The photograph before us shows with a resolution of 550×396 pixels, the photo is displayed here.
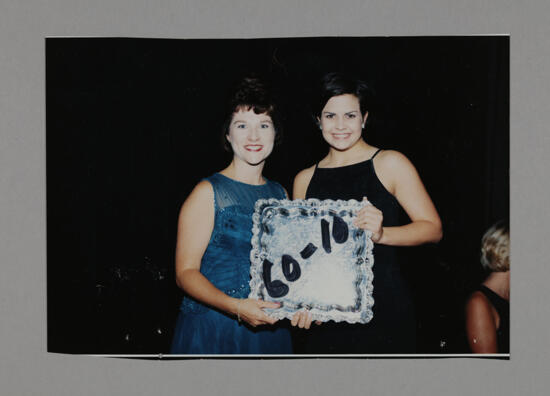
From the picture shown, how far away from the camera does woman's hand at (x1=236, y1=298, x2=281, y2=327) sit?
172cm

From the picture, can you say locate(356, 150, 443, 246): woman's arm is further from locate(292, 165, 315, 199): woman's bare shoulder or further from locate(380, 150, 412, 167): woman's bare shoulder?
locate(292, 165, 315, 199): woman's bare shoulder

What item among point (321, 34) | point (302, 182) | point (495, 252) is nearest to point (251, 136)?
point (302, 182)

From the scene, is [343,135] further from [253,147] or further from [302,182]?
[253,147]

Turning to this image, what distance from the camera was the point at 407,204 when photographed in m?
1.79

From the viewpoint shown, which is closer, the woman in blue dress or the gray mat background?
the woman in blue dress

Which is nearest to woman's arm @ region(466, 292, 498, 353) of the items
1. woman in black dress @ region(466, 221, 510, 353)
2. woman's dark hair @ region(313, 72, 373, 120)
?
woman in black dress @ region(466, 221, 510, 353)

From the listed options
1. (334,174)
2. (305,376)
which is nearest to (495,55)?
(334,174)

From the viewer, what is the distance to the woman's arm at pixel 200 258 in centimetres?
173

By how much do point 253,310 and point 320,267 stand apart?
0.29 meters

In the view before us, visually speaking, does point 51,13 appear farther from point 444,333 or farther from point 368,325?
point 444,333

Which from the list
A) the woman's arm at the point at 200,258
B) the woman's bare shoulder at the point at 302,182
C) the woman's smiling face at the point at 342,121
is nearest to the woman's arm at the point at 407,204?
the woman's smiling face at the point at 342,121

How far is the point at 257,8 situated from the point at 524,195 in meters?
1.27

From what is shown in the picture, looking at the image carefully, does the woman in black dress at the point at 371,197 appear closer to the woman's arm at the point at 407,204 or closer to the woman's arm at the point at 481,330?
the woman's arm at the point at 407,204

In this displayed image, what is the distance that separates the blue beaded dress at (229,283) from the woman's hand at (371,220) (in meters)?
0.30
